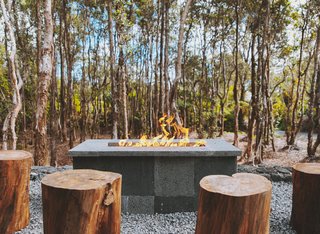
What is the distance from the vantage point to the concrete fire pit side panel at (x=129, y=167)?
4.06 metres

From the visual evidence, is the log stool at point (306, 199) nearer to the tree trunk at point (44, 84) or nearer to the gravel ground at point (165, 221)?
the gravel ground at point (165, 221)

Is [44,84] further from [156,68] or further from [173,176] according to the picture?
[156,68]

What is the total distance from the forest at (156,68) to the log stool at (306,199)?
467 cm

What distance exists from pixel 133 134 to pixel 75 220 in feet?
52.7

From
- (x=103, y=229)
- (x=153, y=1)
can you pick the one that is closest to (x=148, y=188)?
(x=103, y=229)

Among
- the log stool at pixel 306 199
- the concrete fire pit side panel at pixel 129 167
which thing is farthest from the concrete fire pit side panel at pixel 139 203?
the log stool at pixel 306 199

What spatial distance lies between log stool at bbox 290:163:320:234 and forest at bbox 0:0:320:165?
467 centimetres

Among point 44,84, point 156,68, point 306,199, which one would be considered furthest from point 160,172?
point 156,68

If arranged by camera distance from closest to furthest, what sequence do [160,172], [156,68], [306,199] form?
[306,199] → [160,172] → [156,68]

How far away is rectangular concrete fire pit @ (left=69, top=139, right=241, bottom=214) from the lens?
406 cm

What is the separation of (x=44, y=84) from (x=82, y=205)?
4711mm

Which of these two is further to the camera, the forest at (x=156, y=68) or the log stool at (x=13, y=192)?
the forest at (x=156, y=68)

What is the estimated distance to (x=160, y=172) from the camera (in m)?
4.08

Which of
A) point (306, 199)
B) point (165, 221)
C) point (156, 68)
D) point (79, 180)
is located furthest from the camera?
point (156, 68)
